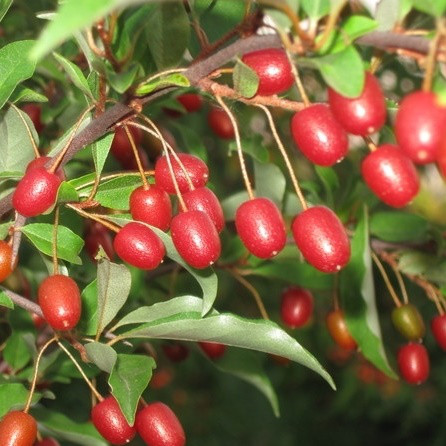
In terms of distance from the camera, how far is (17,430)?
115 centimetres

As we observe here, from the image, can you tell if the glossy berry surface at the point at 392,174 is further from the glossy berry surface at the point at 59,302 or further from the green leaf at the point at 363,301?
A: the green leaf at the point at 363,301

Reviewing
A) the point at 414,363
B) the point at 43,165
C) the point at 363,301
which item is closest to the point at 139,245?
the point at 43,165

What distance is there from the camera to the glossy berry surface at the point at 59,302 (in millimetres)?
1081

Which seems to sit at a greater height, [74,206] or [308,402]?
[74,206]

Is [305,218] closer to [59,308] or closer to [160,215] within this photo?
[160,215]

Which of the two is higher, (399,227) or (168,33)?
(168,33)

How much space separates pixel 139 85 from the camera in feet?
3.38

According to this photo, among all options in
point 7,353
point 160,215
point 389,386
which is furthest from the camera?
point 389,386

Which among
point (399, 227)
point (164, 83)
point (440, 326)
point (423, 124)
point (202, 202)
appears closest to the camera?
point (423, 124)

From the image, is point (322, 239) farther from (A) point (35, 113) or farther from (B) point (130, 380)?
(A) point (35, 113)

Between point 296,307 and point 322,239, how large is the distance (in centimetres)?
92

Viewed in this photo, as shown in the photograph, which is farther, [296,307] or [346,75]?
[296,307]

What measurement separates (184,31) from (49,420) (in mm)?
801

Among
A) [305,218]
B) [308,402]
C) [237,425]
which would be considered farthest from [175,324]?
[308,402]
